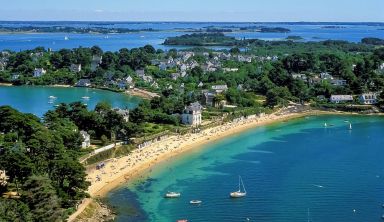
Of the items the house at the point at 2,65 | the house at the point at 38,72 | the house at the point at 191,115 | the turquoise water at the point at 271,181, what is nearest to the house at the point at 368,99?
the turquoise water at the point at 271,181

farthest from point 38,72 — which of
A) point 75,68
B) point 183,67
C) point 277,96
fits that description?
point 277,96

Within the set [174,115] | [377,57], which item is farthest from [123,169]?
[377,57]

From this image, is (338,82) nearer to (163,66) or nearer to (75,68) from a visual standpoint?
(163,66)

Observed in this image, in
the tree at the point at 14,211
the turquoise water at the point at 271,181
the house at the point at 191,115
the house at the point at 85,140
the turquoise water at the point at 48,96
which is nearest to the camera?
the tree at the point at 14,211

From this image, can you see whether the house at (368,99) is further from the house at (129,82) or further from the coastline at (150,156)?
the house at (129,82)

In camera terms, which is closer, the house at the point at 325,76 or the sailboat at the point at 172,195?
the sailboat at the point at 172,195

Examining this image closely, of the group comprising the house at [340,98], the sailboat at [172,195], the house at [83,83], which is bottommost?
the house at [83,83]

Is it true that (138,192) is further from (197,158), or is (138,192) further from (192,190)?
(197,158)
